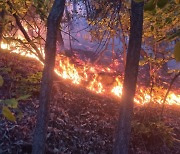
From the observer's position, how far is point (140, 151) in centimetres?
657

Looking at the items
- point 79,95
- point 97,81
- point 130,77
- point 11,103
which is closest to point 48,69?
point 130,77

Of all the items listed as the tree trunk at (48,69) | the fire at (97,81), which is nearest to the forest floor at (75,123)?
the fire at (97,81)

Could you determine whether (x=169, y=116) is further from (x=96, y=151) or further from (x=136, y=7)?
(x=136, y=7)

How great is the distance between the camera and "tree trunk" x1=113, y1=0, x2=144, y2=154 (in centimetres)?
485

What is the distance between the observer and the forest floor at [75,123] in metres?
5.82

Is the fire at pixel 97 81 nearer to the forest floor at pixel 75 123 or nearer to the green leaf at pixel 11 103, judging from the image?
the forest floor at pixel 75 123

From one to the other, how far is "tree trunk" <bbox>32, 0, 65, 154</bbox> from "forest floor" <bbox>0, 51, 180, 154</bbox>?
3.56ft

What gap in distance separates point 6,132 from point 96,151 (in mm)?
1991

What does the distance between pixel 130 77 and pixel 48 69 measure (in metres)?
1.52

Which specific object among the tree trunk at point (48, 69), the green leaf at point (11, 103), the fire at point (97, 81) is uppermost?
the fire at point (97, 81)

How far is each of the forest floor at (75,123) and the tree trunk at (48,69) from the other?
3.56ft

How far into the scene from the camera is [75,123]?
683 centimetres

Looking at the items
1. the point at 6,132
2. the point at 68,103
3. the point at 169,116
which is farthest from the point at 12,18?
the point at 169,116

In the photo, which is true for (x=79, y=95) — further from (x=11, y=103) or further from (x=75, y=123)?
(x=11, y=103)
